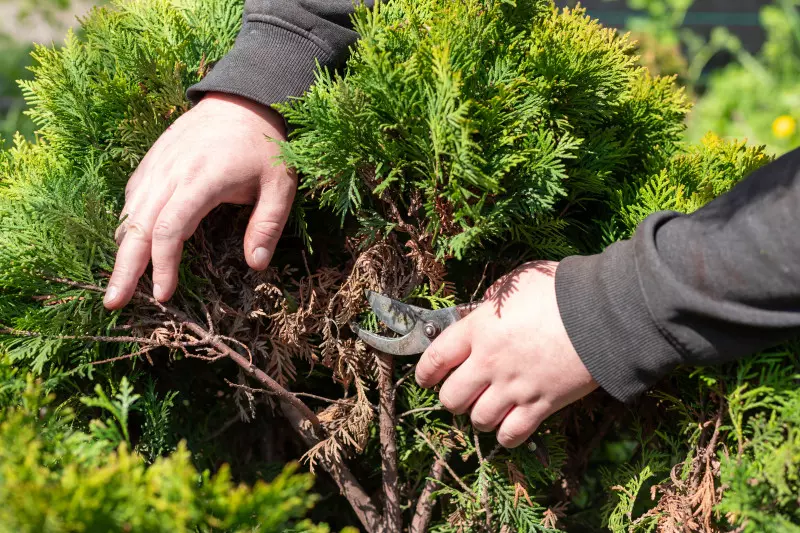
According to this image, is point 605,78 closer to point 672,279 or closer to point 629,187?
point 629,187

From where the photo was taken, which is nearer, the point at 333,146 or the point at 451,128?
the point at 451,128

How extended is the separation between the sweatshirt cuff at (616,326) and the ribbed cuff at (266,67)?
925mm

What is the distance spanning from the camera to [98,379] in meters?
1.79

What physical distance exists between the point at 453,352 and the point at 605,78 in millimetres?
828

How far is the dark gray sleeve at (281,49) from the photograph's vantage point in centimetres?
174

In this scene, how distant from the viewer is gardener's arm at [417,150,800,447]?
1.27 m

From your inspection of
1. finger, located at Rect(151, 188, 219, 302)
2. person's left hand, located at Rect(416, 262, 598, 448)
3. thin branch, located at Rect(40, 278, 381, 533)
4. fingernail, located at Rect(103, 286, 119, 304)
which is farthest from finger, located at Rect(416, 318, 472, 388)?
fingernail, located at Rect(103, 286, 119, 304)

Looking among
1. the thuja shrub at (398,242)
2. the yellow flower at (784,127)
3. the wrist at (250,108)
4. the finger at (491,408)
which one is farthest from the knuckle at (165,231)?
the yellow flower at (784,127)

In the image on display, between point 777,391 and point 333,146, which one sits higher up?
point 333,146

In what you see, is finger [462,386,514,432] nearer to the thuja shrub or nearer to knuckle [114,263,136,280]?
the thuja shrub

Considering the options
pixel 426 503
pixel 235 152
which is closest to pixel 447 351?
→ pixel 426 503

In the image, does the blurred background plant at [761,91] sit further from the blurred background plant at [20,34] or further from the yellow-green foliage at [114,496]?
the blurred background plant at [20,34]

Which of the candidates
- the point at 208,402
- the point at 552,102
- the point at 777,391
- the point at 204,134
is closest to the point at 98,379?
the point at 208,402

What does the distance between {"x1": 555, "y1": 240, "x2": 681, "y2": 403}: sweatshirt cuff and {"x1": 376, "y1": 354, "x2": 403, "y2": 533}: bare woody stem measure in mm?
525
